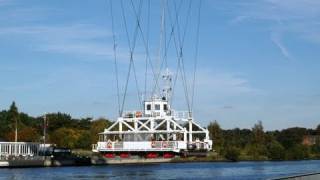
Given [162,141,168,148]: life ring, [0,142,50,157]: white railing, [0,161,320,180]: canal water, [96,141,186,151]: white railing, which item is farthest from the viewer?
[0,142,50,157]: white railing

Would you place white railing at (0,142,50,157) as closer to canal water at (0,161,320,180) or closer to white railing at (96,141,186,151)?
white railing at (96,141,186,151)

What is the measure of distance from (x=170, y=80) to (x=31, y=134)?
63.6 m

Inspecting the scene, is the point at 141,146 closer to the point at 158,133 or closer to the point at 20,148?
the point at 158,133

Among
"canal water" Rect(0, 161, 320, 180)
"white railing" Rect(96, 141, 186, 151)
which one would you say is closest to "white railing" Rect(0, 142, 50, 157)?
"white railing" Rect(96, 141, 186, 151)

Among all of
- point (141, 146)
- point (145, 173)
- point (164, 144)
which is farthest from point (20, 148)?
point (145, 173)

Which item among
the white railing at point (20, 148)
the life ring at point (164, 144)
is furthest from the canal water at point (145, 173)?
the white railing at point (20, 148)

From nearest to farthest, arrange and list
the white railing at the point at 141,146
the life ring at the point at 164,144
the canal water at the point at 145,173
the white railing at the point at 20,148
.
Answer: the canal water at the point at 145,173, the white railing at the point at 141,146, the life ring at the point at 164,144, the white railing at the point at 20,148

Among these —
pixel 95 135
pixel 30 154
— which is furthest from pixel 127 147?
pixel 95 135

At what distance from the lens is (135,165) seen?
153 meters

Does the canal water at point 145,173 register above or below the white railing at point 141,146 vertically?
below

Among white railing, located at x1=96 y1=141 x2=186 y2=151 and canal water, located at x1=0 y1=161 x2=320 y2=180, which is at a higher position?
white railing, located at x1=96 y1=141 x2=186 y2=151

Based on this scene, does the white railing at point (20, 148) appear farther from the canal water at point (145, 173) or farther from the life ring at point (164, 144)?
the life ring at point (164, 144)

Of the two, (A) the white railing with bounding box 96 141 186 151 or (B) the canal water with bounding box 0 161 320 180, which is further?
(A) the white railing with bounding box 96 141 186 151

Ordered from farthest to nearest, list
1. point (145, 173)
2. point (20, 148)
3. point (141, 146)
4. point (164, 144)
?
point (20, 148) < point (141, 146) < point (164, 144) < point (145, 173)
